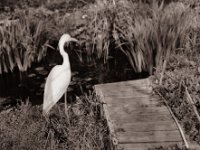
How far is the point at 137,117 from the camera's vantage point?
15.9 ft

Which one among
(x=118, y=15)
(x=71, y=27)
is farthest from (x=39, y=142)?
(x=71, y=27)

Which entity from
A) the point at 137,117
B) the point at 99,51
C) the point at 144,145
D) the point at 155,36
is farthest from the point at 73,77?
the point at 144,145

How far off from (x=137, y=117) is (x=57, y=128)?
1.02m

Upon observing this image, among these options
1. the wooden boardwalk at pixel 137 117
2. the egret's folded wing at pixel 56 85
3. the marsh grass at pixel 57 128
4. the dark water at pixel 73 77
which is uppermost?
the egret's folded wing at pixel 56 85

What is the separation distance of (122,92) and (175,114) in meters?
0.99

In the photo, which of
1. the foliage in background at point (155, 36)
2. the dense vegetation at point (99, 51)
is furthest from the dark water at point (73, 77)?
the foliage in background at point (155, 36)

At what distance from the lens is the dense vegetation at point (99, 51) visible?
4.99 metres

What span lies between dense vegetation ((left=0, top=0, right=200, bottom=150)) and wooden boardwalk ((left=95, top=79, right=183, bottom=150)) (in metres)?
0.14

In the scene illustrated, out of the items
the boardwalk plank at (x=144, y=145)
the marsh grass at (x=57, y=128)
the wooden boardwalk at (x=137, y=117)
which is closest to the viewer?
the boardwalk plank at (x=144, y=145)

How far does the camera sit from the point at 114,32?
8.31 m

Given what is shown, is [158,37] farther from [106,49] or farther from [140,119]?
[140,119]

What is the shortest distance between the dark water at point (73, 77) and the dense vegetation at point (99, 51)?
11 cm

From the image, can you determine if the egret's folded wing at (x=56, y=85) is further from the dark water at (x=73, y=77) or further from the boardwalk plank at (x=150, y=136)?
the dark water at (x=73, y=77)

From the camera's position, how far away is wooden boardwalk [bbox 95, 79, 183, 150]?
14.1 feet
